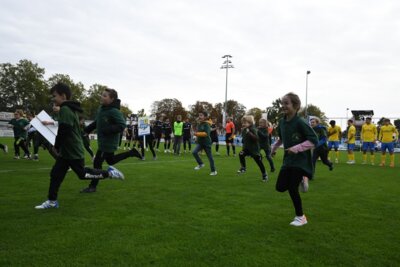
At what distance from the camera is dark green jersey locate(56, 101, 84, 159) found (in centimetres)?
524

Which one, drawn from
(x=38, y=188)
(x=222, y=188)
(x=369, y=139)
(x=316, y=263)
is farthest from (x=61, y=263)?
(x=369, y=139)

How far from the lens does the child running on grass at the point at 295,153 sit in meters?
4.72

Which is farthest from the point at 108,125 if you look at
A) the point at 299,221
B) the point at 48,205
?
the point at 299,221

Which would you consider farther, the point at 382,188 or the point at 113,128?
the point at 382,188

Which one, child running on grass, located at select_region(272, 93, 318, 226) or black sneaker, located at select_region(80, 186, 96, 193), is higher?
child running on grass, located at select_region(272, 93, 318, 226)

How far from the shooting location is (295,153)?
469cm

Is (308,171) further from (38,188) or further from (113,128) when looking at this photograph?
(38,188)

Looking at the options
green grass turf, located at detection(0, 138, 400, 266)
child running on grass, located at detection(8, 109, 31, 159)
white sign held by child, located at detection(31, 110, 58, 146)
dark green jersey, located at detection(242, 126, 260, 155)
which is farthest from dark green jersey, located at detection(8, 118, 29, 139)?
dark green jersey, located at detection(242, 126, 260, 155)

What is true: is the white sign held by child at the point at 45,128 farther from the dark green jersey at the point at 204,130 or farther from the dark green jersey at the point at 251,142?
the dark green jersey at the point at 251,142

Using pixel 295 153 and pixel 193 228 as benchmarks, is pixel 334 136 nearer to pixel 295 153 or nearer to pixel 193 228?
pixel 295 153

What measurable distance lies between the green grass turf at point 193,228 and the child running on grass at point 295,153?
0.42 m

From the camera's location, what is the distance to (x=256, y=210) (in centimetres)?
555

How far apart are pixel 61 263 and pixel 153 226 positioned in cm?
146

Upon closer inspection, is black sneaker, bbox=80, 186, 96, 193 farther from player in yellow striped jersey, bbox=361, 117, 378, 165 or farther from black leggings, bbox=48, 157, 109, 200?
player in yellow striped jersey, bbox=361, 117, 378, 165
